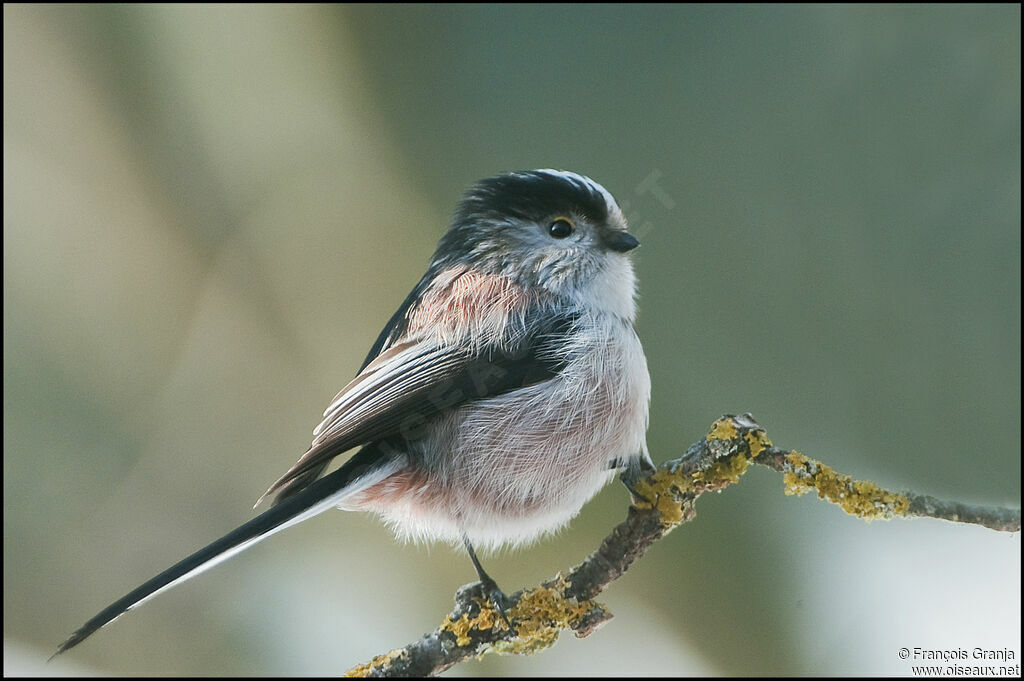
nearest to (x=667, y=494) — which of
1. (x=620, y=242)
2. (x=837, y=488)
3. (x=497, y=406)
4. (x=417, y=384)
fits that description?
(x=837, y=488)

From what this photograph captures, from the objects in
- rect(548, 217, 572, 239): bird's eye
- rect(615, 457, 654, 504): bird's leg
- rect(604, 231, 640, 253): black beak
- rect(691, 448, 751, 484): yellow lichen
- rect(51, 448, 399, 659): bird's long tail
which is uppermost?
rect(548, 217, 572, 239): bird's eye

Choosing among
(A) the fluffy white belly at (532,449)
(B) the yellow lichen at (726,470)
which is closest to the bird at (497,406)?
(A) the fluffy white belly at (532,449)

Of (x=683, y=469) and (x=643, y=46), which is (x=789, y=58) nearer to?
(x=643, y=46)

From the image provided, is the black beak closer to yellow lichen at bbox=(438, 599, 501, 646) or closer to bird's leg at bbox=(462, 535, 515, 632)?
bird's leg at bbox=(462, 535, 515, 632)

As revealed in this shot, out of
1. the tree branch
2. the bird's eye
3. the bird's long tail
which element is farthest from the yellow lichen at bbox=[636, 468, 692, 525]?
the bird's eye

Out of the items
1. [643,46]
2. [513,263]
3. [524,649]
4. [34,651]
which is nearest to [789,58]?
Result: [643,46]

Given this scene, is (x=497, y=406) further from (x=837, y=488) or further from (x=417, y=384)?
(x=837, y=488)

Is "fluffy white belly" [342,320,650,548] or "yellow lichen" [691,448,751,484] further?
"fluffy white belly" [342,320,650,548]

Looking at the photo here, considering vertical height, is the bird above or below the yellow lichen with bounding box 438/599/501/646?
above
